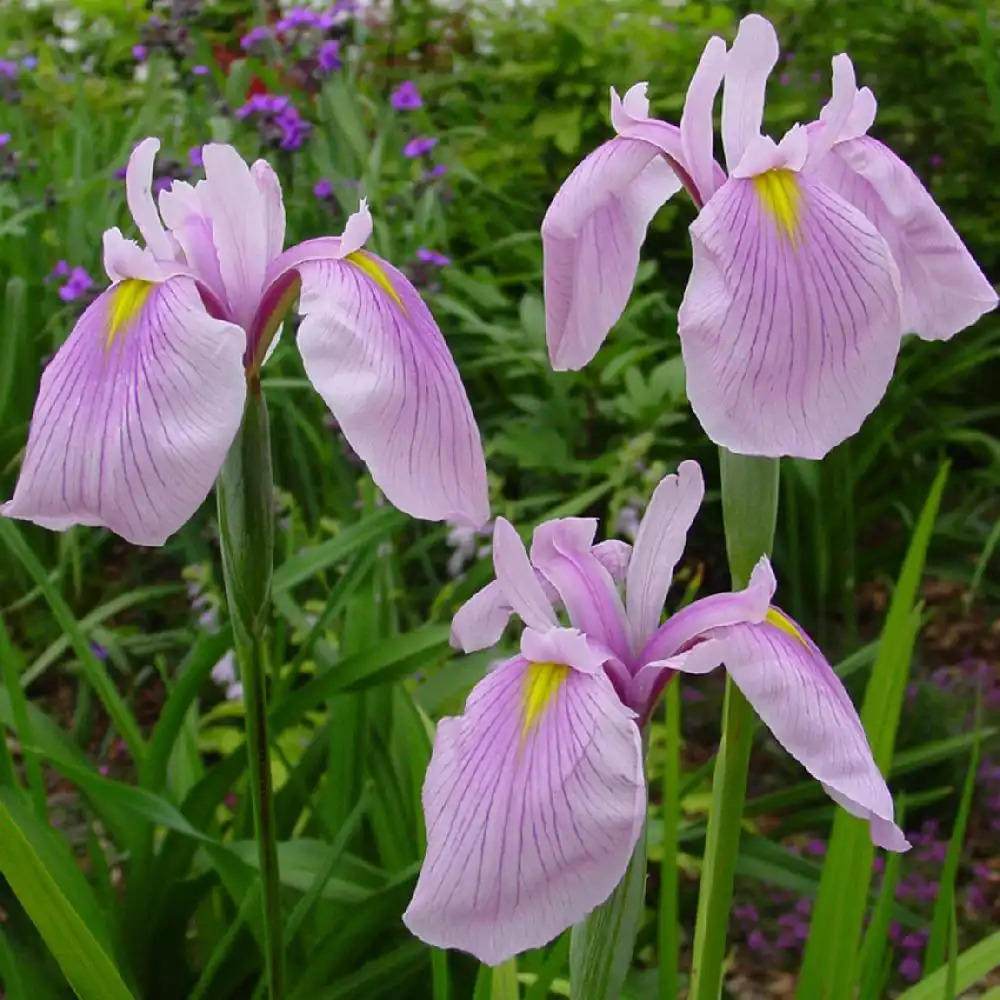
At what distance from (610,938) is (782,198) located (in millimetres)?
456

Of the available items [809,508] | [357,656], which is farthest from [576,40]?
[357,656]

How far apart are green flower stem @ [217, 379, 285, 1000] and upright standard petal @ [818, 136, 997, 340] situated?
0.43 m

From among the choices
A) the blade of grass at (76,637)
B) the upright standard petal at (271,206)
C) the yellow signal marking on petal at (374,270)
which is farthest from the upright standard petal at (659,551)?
the blade of grass at (76,637)

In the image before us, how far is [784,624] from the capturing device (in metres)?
0.71

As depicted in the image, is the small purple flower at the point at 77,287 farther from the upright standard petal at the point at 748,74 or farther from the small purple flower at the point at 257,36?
the upright standard petal at the point at 748,74

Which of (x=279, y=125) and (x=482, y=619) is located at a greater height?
(x=482, y=619)

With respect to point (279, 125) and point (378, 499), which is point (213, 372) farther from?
point (279, 125)

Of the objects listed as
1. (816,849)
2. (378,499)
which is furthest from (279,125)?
(816,849)

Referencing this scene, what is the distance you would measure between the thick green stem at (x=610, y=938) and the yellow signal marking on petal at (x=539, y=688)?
12 centimetres

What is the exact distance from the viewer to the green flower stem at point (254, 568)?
0.78 metres

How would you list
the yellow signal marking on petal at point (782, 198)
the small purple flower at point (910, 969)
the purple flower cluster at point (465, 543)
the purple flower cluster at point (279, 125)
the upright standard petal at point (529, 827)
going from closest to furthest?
the upright standard petal at point (529, 827) → the yellow signal marking on petal at point (782, 198) → the small purple flower at point (910, 969) → the purple flower cluster at point (465, 543) → the purple flower cluster at point (279, 125)

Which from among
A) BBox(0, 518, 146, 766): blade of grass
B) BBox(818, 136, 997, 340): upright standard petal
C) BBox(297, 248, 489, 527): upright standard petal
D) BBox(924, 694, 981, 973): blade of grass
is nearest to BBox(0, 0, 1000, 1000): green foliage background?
BBox(0, 518, 146, 766): blade of grass

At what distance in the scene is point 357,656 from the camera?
1.38 meters

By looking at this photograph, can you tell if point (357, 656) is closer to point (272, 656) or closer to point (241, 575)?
point (272, 656)
